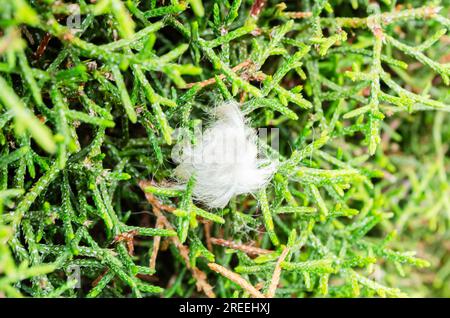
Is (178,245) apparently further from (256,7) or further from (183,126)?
(256,7)

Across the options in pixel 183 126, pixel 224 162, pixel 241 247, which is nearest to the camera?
pixel 183 126

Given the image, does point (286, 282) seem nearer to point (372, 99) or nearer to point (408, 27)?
point (372, 99)

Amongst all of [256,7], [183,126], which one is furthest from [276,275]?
[256,7]

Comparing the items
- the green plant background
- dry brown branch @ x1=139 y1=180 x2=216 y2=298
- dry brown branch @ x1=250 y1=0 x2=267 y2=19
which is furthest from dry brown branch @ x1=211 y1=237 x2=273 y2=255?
dry brown branch @ x1=250 y1=0 x2=267 y2=19

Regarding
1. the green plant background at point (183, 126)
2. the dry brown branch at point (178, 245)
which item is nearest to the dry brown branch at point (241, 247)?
the green plant background at point (183, 126)

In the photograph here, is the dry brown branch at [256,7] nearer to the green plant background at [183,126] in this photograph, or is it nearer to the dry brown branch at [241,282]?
the green plant background at [183,126]
